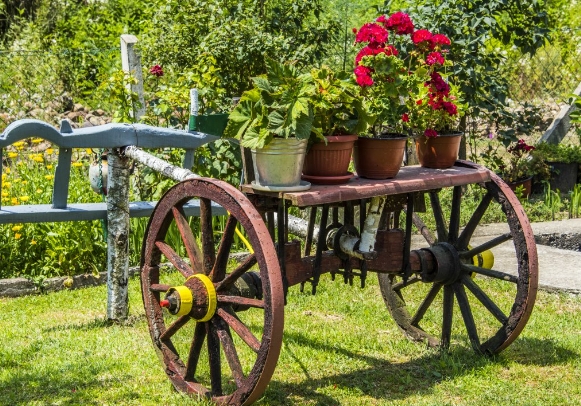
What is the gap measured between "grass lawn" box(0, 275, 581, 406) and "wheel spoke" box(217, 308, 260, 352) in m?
0.42

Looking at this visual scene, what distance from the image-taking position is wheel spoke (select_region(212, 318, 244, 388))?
3.55m

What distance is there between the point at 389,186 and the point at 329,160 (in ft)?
0.90

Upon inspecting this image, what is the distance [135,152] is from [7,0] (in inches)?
383

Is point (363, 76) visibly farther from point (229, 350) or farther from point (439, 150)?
point (229, 350)

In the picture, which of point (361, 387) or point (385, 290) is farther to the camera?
point (385, 290)

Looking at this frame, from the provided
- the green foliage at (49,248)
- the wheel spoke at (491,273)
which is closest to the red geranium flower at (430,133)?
the wheel spoke at (491,273)

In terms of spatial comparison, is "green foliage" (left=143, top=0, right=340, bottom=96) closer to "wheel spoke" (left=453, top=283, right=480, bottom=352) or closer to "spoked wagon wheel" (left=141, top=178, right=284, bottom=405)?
"wheel spoke" (left=453, top=283, right=480, bottom=352)

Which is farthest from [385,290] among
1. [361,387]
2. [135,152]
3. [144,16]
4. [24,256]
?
[144,16]

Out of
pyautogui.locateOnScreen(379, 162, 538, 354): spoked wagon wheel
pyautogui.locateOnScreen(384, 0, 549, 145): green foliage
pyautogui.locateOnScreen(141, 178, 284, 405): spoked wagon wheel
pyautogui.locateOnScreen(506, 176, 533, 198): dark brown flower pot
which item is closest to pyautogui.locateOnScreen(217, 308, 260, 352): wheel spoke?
pyautogui.locateOnScreen(141, 178, 284, 405): spoked wagon wheel

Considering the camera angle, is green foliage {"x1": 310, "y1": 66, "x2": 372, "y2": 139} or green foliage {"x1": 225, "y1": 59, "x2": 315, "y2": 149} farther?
green foliage {"x1": 310, "y1": 66, "x2": 372, "y2": 139}

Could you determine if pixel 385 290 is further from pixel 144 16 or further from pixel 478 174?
pixel 144 16

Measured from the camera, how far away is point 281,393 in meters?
3.99

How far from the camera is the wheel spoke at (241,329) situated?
11.3 ft

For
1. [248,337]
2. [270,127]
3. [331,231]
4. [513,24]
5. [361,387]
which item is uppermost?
[513,24]
